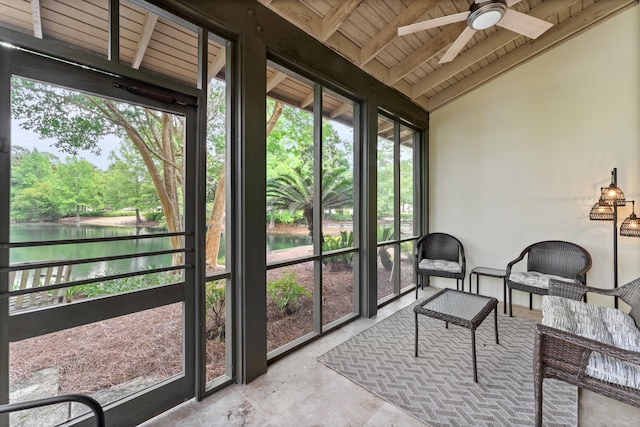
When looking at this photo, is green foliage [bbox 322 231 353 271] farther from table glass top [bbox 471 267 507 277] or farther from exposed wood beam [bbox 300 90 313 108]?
table glass top [bbox 471 267 507 277]

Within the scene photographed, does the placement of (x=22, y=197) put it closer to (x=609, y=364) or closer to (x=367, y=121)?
(x=367, y=121)

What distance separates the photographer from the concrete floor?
173 centimetres

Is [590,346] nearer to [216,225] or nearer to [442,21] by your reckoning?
[442,21]

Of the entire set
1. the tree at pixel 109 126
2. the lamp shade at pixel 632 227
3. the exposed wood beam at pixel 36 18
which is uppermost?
the exposed wood beam at pixel 36 18

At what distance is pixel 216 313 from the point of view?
2543 mm

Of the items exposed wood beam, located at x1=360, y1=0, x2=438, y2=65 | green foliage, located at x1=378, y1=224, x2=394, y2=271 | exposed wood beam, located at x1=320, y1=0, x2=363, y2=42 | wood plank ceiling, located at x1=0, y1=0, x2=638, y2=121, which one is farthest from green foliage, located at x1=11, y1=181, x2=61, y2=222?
green foliage, located at x1=378, y1=224, x2=394, y2=271

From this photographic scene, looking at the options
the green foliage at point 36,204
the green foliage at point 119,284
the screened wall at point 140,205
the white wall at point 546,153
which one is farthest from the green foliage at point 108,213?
the white wall at point 546,153

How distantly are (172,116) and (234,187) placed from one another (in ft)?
2.10

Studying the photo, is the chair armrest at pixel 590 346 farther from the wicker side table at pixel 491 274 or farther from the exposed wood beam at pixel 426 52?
the exposed wood beam at pixel 426 52

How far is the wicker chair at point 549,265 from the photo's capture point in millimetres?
3111

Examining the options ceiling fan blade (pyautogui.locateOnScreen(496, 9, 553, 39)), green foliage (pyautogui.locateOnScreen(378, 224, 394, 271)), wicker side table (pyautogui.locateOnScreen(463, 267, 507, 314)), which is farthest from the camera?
green foliage (pyautogui.locateOnScreen(378, 224, 394, 271))

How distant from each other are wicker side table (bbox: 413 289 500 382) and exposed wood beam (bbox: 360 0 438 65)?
8.80ft

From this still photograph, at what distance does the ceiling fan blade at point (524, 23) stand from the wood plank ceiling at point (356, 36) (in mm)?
674

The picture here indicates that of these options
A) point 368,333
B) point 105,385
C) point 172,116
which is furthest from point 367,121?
point 105,385
